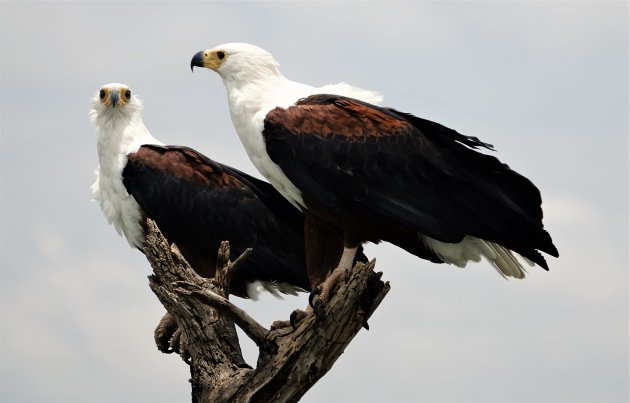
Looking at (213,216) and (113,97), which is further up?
(113,97)

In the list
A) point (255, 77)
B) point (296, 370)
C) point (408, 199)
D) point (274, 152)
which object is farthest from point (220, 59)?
point (296, 370)

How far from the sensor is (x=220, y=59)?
10.0 metres

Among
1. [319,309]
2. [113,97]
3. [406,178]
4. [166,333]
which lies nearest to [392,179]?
[406,178]

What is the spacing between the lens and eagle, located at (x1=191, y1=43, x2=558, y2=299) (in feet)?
30.2

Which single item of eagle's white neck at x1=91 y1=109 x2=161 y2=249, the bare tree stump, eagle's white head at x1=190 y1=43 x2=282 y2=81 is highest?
eagle's white head at x1=190 y1=43 x2=282 y2=81

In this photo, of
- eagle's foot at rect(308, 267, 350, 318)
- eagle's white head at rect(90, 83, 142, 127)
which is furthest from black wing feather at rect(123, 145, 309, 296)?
eagle's foot at rect(308, 267, 350, 318)

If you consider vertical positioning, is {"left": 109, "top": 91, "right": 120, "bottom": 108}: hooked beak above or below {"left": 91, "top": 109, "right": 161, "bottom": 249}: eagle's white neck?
above

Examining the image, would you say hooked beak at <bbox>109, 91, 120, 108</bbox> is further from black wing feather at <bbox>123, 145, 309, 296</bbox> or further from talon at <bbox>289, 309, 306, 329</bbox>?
talon at <bbox>289, 309, 306, 329</bbox>

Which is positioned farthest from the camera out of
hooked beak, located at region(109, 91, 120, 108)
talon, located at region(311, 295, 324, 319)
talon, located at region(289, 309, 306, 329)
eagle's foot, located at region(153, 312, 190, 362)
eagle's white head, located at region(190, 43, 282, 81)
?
hooked beak, located at region(109, 91, 120, 108)

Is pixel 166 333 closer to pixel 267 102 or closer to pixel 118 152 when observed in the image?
pixel 118 152

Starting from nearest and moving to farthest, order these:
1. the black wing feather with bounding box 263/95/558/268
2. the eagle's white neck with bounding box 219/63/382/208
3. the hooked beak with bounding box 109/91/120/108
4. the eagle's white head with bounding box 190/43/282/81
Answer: the black wing feather with bounding box 263/95/558/268 → the eagle's white neck with bounding box 219/63/382/208 → the eagle's white head with bounding box 190/43/282/81 → the hooked beak with bounding box 109/91/120/108

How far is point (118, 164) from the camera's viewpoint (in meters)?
10.9

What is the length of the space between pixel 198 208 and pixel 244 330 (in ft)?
7.42

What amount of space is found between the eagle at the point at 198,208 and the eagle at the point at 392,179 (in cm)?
126
